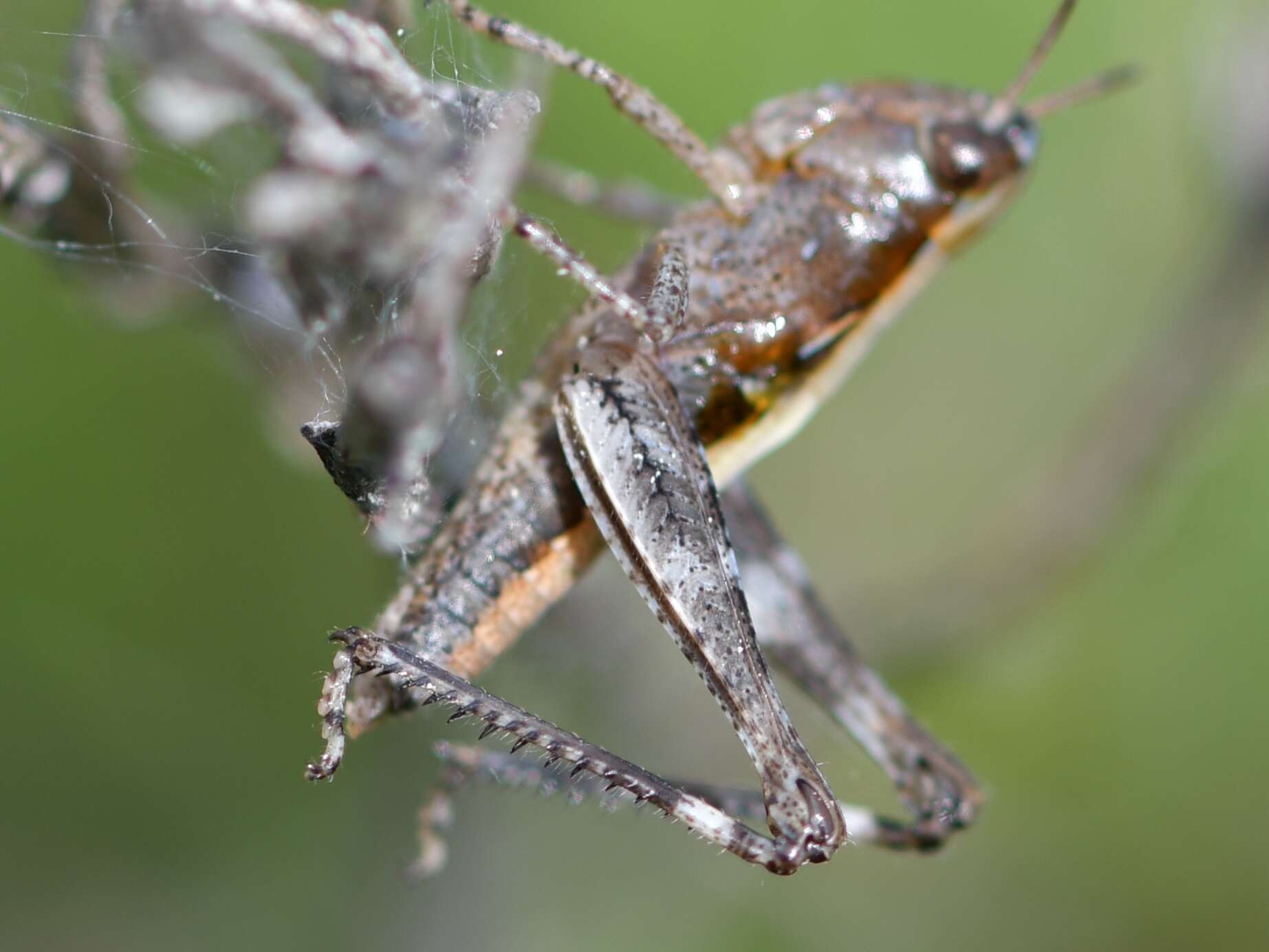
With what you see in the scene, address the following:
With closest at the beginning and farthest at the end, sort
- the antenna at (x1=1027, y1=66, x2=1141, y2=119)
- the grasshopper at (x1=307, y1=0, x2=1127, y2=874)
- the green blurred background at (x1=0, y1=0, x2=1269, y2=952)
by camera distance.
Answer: the grasshopper at (x1=307, y1=0, x2=1127, y2=874) → the antenna at (x1=1027, y1=66, x2=1141, y2=119) → the green blurred background at (x1=0, y1=0, x2=1269, y2=952)

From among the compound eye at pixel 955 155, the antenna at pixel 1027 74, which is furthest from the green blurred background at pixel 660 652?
the compound eye at pixel 955 155

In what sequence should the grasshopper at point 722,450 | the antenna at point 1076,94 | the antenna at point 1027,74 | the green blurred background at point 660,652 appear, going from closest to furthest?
the grasshopper at point 722,450
the antenna at point 1027,74
the antenna at point 1076,94
the green blurred background at point 660,652

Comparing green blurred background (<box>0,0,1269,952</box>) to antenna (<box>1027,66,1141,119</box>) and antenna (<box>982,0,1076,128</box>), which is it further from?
antenna (<box>982,0,1076,128</box>)

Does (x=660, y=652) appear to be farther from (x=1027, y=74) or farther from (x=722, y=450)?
(x=1027, y=74)

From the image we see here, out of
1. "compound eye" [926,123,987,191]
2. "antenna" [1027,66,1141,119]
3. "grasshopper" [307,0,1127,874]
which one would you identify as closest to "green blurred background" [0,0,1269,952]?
"antenna" [1027,66,1141,119]

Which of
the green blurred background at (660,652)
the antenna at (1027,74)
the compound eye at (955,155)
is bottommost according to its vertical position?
the green blurred background at (660,652)

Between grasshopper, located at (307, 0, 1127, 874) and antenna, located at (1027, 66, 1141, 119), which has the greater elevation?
antenna, located at (1027, 66, 1141, 119)

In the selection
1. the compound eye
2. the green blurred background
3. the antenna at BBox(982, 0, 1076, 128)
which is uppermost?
the antenna at BBox(982, 0, 1076, 128)

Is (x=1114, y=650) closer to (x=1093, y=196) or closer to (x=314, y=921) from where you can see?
(x=1093, y=196)

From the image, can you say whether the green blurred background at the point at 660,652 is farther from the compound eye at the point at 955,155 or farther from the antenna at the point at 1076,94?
the compound eye at the point at 955,155
